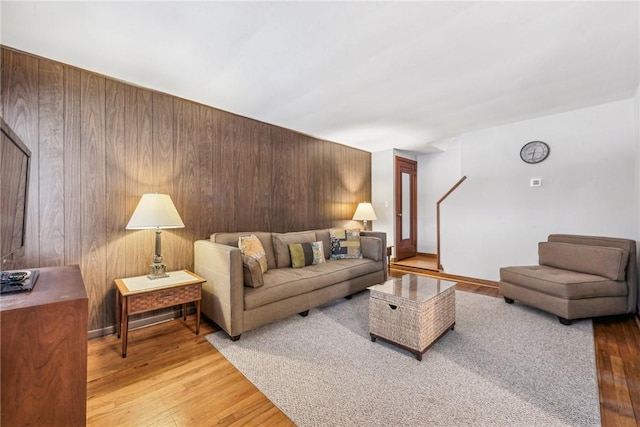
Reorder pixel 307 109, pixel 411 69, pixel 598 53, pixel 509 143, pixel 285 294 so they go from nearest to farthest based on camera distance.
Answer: pixel 598 53 → pixel 411 69 → pixel 285 294 → pixel 307 109 → pixel 509 143

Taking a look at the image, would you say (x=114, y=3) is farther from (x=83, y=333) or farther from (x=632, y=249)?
(x=632, y=249)

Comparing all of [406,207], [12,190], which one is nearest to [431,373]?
[12,190]

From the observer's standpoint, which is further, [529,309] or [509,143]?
[509,143]

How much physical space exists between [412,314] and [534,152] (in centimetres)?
319

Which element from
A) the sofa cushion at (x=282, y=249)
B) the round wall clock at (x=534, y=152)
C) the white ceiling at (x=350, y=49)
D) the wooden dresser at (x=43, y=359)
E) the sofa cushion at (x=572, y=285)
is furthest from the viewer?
the round wall clock at (x=534, y=152)

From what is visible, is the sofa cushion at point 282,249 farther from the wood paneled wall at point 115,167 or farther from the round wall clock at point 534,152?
the round wall clock at point 534,152

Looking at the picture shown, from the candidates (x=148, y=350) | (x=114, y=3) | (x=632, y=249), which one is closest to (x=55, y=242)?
(x=148, y=350)

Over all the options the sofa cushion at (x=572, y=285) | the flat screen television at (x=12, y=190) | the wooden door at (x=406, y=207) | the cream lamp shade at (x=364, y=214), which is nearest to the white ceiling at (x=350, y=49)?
the flat screen television at (x=12, y=190)

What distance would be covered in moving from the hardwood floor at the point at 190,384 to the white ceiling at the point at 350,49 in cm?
231

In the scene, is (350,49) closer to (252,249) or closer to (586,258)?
(252,249)

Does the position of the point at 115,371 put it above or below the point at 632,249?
below

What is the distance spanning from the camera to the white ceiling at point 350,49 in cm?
171

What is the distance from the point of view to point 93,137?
242cm

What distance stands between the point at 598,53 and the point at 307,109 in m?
Result: 2.59
